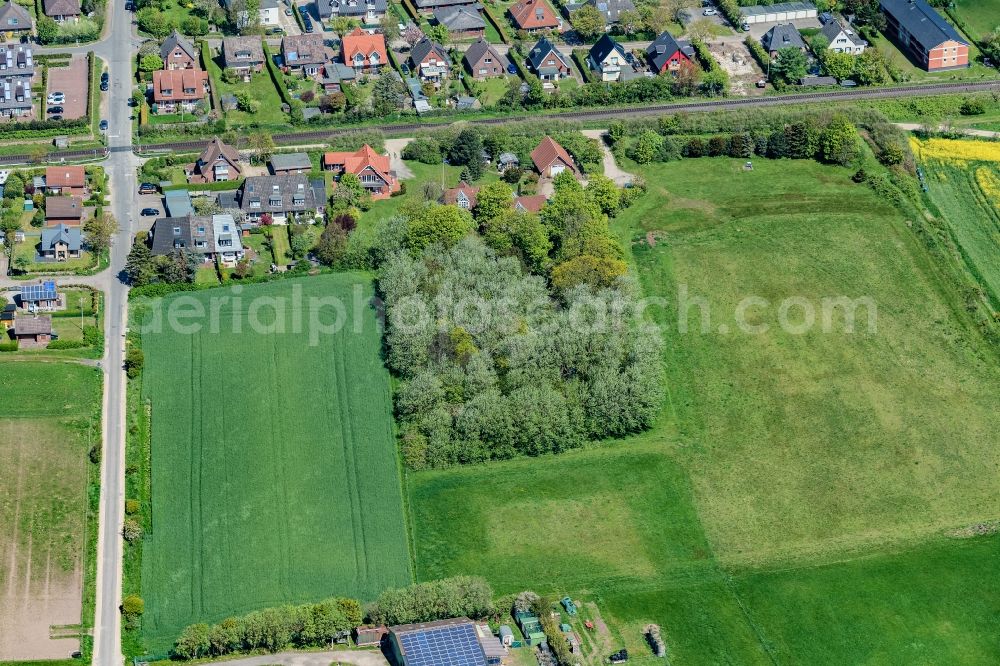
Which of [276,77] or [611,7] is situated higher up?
[611,7]

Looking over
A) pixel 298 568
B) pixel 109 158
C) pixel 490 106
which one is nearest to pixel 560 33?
pixel 490 106

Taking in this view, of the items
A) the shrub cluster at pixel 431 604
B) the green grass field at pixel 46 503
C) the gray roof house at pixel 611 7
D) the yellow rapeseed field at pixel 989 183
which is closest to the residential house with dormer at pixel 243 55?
the gray roof house at pixel 611 7

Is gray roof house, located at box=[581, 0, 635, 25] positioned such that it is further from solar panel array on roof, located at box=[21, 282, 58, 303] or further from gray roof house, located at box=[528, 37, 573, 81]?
solar panel array on roof, located at box=[21, 282, 58, 303]

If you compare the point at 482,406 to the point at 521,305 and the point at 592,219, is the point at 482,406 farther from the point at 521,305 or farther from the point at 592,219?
the point at 592,219

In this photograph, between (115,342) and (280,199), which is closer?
(115,342)

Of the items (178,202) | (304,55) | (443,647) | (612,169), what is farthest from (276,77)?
(443,647)

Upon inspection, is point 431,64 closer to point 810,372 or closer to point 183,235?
point 183,235

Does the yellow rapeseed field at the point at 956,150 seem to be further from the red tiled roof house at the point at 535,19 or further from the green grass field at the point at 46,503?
the green grass field at the point at 46,503
